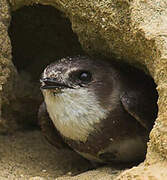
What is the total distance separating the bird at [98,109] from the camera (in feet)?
9.77

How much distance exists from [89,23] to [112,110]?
611mm

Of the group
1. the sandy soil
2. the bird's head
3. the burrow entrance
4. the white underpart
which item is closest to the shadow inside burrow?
the burrow entrance

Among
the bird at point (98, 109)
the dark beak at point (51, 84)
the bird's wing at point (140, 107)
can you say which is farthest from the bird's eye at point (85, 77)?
the bird's wing at point (140, 107)

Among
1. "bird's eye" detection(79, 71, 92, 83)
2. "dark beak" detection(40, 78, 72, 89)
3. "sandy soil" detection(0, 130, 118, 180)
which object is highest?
"bird's eye" detection(79, 71, 92, 83)

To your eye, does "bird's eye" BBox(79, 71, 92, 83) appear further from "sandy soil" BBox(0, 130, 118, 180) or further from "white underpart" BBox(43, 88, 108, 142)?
"sandy soil" BBox(0, 130, 118, 180)

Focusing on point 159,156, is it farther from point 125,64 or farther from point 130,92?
point 125,64

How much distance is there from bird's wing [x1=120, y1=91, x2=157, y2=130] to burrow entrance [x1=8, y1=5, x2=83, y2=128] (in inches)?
46.6

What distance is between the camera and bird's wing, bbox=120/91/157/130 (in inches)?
116

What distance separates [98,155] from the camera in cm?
318

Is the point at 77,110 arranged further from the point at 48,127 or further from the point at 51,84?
Result: the point at 48,127

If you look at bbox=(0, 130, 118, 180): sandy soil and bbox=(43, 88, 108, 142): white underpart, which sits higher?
bbox=(43, 88, 108, 142): white underpart

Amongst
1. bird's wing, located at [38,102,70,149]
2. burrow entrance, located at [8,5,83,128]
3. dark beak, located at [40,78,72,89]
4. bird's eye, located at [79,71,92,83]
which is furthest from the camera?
burrow entrance, located at [8,5,83,128]

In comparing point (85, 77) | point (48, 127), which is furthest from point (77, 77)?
point (48, 127)

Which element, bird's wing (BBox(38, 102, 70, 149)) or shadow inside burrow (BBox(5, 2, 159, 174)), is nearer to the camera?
bird's wing (BBox(38, 102, 70, 149))
